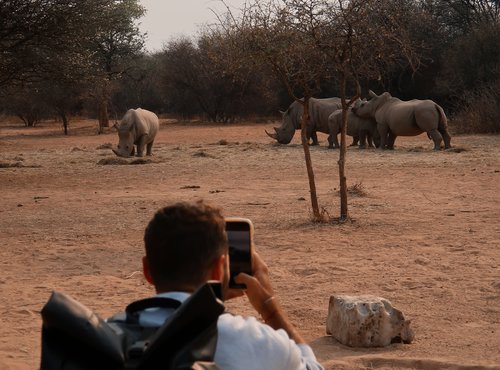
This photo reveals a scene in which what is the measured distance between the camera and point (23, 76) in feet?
67.7

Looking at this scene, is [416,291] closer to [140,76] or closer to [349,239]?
[349,239]

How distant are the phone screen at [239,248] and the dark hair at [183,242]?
1.03 feet

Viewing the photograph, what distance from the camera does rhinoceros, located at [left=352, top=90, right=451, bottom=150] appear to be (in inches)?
924

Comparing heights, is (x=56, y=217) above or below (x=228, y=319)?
below

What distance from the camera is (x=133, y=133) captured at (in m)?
22.8

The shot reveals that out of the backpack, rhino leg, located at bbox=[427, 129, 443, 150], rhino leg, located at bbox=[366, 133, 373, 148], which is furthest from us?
rhino leg, located at bbox=[366, 133, 373, 148]

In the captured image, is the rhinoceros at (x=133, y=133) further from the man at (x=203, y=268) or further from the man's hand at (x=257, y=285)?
the man at (x=203, y=268)

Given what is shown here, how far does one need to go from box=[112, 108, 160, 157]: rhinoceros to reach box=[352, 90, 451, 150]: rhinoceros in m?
6.08

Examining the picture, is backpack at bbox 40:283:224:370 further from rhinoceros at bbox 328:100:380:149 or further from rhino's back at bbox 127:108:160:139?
rhinoceros at bbox 328:100:380:149

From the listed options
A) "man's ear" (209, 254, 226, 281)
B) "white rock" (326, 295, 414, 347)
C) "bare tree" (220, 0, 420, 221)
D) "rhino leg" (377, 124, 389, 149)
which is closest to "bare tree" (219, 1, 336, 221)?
"bare tree" (220, 0, 420, 221)

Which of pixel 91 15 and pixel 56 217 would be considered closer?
pixel 56 217

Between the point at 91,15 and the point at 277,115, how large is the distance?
25.7 m

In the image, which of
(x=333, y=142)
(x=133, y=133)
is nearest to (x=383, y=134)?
(x=333, y=142)

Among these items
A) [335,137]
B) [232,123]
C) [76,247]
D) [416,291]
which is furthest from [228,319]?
[232,123]
